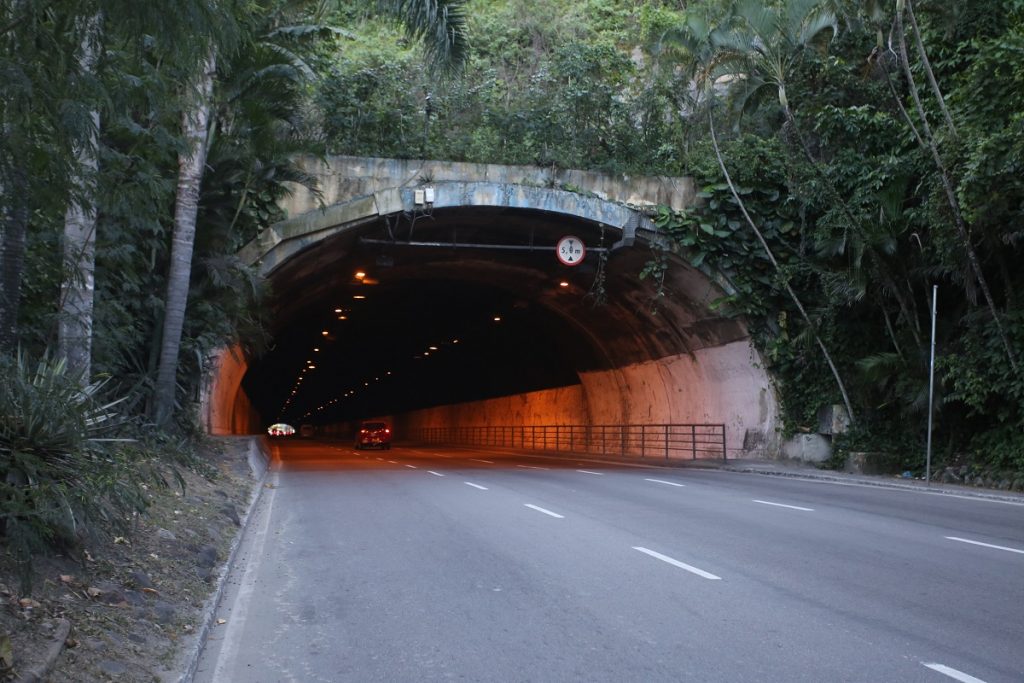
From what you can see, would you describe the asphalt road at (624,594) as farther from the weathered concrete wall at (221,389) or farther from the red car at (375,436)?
the red car at (375,436)

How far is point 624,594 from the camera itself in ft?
26.7

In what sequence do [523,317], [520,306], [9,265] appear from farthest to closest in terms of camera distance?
[523,317] → [520,306] → [9,265]

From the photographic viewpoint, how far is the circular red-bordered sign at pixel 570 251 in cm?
2789

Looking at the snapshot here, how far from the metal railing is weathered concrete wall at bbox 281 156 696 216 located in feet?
26.6

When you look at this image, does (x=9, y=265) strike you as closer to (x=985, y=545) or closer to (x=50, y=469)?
(x=50, y=469)

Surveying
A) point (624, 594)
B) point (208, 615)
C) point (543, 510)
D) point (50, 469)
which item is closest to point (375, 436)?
point (543, 510)

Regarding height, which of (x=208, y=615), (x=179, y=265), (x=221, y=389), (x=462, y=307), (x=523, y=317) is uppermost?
(x=462, y=307)

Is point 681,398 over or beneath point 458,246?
beneath

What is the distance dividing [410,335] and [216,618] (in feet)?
147

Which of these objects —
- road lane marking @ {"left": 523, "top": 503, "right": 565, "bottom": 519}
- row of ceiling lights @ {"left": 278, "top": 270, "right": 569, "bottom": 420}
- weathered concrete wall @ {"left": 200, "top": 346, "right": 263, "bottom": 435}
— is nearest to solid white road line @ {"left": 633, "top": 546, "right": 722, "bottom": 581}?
road lane marking @ {"left": 523, "top": 503, "right": 565, "bottom": 519}

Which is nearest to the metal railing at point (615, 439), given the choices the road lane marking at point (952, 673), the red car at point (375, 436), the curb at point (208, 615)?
the red car at point (375, 436)

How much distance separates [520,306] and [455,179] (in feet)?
43.8

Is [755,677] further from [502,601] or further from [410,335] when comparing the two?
[410,335]

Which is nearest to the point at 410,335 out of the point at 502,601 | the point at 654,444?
the point at 654,444
